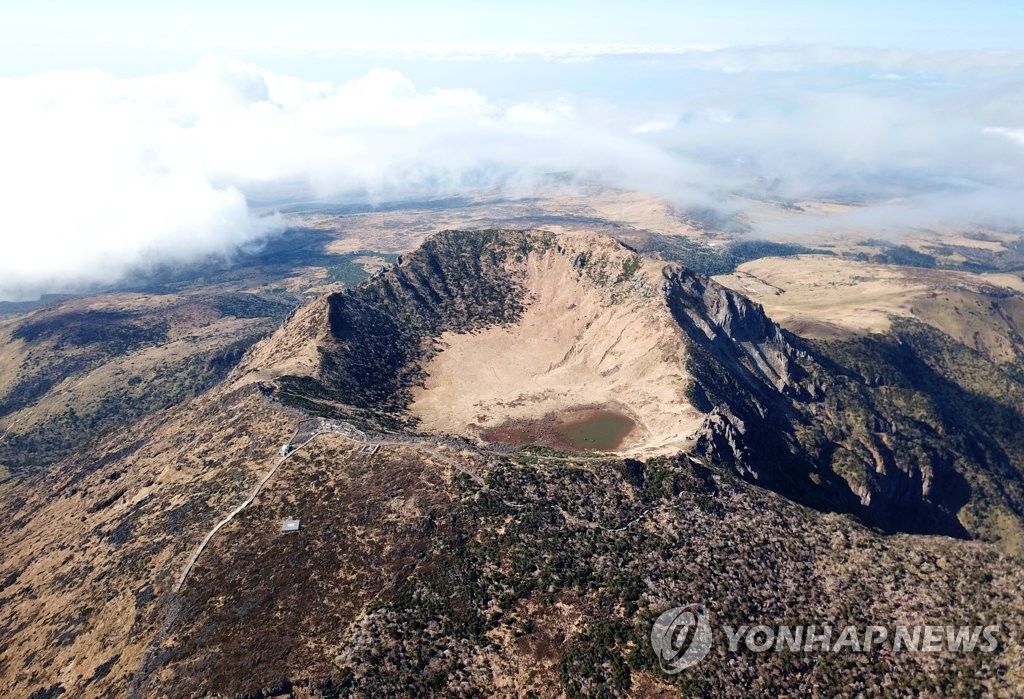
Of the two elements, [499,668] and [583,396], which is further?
[583,396]

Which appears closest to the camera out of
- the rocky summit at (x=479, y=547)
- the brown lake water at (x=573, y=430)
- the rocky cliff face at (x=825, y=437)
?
the rocky summit at (x=479, y=547)

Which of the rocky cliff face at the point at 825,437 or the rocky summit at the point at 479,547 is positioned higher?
the rocky summit at the point at 479,547

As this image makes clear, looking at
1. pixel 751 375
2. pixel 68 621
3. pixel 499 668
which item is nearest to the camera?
pixel 499 668

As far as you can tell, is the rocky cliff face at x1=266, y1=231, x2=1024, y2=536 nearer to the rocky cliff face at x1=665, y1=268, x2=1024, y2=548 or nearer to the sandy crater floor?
the rocky cliff face at x1=665, y1=268, x2=1024, y2=548

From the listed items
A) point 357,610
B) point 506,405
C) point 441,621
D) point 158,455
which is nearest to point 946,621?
point 441,621

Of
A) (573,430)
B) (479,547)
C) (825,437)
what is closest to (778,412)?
(825,437)

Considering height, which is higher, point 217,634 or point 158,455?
point 217,634

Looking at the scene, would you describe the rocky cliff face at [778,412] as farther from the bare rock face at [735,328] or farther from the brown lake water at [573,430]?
the brown lake water at [573,430]

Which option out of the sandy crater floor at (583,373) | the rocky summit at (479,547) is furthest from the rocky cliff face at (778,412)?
the sandy crater floor at (583,373)

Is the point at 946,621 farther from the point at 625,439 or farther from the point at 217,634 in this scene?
the point at 217,634
